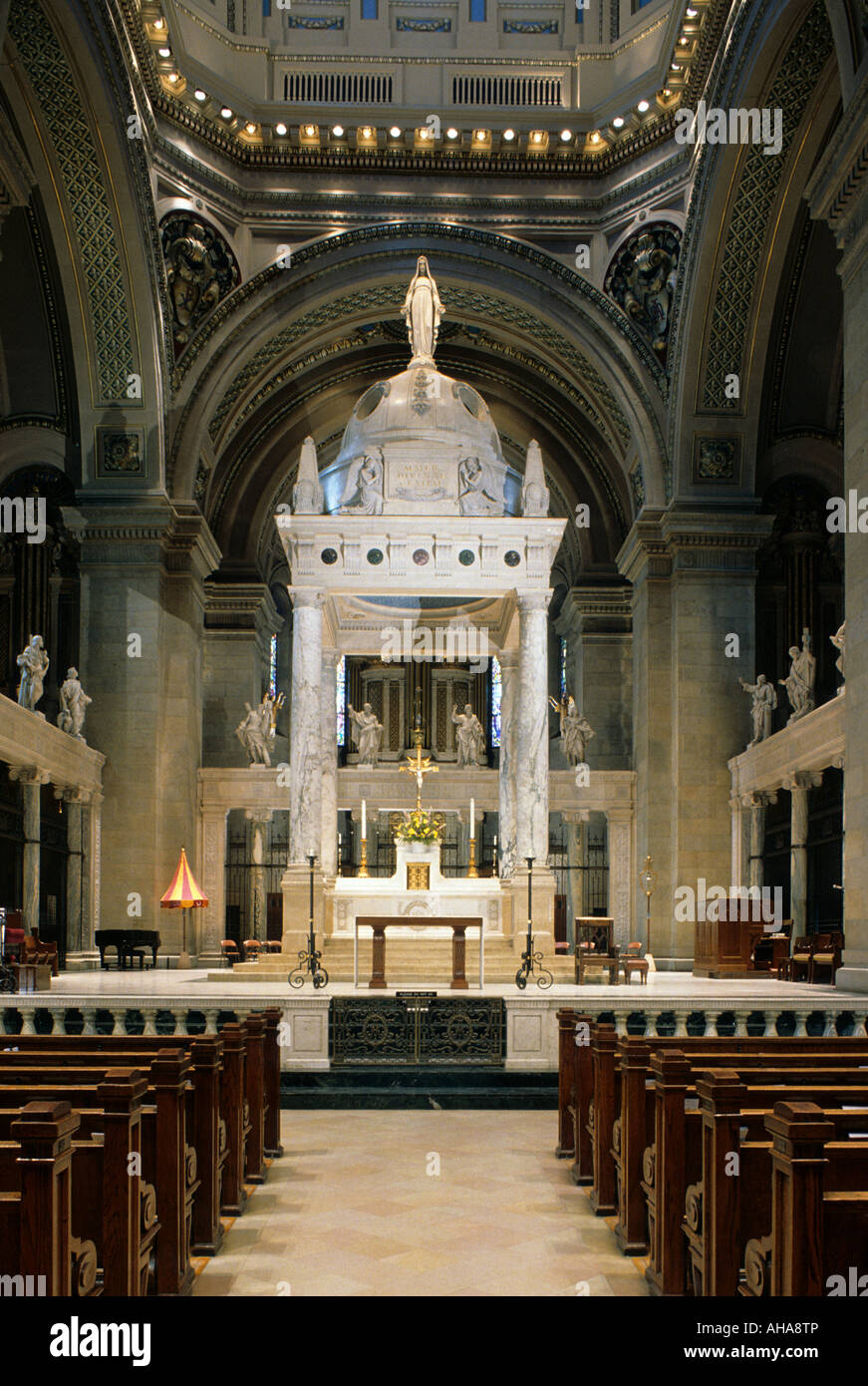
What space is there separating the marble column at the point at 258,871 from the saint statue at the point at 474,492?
996 centimetres

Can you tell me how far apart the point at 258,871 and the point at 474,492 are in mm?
12048

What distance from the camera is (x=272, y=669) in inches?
1407

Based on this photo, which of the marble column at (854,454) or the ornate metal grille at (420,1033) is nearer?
the ornate metal grille at (420,1033)

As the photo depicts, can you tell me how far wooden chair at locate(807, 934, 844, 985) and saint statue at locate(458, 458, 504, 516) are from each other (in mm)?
7362

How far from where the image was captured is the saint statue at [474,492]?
19906 mm

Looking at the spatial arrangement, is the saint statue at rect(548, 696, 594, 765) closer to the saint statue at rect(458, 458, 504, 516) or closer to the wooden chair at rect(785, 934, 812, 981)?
the saint statue at rect(458, 458, 504, 516)

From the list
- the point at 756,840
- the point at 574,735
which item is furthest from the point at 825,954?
the point at 574,735

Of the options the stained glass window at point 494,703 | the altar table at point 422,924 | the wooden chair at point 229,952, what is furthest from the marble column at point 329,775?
the stained glass window at point 494,703

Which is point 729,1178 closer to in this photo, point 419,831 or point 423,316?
point 419,831

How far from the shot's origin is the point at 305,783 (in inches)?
754

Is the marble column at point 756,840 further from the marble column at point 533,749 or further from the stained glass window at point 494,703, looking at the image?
the stained glass window at point 494,703
